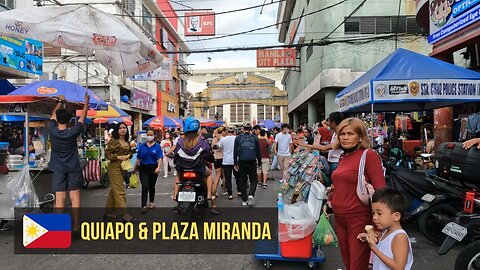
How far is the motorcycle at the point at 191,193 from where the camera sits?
574cm

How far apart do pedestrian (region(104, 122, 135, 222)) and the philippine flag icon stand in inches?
37.1

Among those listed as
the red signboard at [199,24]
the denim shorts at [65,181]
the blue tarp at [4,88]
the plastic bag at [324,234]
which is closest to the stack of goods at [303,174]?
the plastic bag at [324,234]

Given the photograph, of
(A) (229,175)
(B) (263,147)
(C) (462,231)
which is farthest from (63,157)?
(B) (263,147)

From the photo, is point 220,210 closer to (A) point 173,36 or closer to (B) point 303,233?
(B) point 303,233

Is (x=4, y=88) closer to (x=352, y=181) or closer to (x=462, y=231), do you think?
(x=352, y=181)

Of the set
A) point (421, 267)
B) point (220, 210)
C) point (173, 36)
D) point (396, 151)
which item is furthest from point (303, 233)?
point (173, 36)

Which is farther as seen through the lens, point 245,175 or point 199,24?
point 199,24

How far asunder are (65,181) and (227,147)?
3.84m

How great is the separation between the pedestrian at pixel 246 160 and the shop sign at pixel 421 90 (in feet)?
9.62

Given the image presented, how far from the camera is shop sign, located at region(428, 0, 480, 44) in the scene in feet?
25.7

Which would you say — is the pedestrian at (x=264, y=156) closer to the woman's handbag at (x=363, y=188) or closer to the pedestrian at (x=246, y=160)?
the pedestrian at (x=246, y=160)

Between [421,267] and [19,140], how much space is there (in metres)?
13.6

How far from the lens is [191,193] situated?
18.9 feet

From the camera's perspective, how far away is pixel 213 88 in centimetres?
4862
